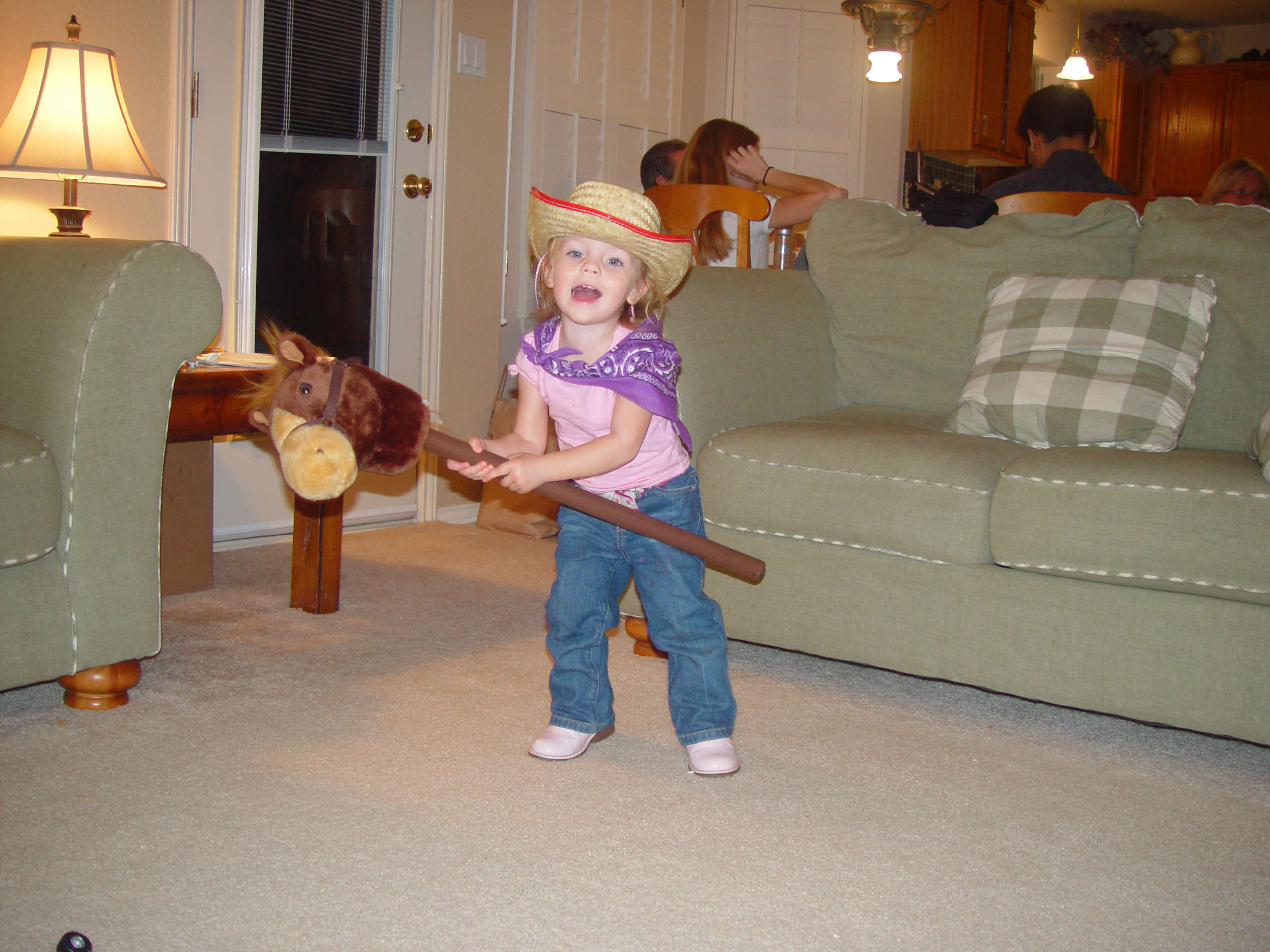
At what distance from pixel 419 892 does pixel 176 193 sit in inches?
78.7

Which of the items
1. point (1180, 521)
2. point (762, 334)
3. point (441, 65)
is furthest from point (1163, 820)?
point (441, 65)

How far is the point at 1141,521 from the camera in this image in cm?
161

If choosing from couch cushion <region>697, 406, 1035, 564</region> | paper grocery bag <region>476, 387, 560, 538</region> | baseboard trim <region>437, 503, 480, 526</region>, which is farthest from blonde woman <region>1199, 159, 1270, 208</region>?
baseboard trim <region>437, 503, 480, 526</region>

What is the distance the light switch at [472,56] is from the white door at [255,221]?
10 centimetres

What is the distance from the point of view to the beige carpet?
3.78ft

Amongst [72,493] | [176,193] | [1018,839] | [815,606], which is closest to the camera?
[1018,839]

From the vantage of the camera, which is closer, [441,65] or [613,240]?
[613,240]

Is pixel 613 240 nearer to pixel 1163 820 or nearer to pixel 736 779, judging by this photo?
pixel 736 779

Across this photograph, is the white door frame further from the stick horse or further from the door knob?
the stick horse

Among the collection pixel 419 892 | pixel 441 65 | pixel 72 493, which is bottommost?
pixel 419 892

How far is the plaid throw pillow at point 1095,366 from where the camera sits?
194 cm

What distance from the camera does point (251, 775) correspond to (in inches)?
58.1

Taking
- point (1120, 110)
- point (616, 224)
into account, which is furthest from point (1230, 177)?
point (1120, 110)

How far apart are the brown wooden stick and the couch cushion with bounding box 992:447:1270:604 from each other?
453 mm
